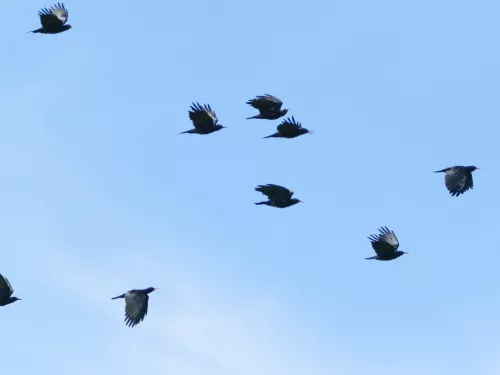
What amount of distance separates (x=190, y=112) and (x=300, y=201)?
5.11 m

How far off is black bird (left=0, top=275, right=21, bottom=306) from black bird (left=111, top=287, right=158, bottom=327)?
3.81 meters

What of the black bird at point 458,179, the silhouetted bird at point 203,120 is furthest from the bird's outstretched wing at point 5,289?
the black bird at point 458,179

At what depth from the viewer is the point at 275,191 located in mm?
48375

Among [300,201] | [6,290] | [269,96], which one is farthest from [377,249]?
[6,290]

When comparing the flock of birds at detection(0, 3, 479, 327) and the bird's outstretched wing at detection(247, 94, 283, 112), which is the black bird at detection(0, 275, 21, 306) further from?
the bird's outstretched wing at detection(247, 94, 283, 112)

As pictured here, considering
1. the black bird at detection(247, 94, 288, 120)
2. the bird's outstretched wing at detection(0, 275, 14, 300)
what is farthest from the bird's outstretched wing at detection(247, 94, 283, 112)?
the bird's outstretched wing at detection(0, 275, 14, 300)

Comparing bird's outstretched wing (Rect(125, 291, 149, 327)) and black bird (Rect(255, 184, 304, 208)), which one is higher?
black bird (Rect(255, 184, 304, 208))

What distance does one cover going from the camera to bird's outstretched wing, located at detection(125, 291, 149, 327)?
46.3m

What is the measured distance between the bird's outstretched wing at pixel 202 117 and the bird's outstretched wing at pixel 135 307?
6.61 metres

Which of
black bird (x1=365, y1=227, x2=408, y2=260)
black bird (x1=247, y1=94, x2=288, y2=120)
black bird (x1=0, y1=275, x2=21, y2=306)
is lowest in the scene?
black bird (x1=0, y1=275, x2=21, y2=306)

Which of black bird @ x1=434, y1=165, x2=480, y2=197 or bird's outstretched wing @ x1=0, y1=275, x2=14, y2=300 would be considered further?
black bird @ x1=434, y1=165, x2=480, y2=197

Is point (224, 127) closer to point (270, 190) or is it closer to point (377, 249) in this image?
point (270, 190)

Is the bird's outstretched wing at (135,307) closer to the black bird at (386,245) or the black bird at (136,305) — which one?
the black bird at (136,305)

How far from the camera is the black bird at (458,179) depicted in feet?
159
